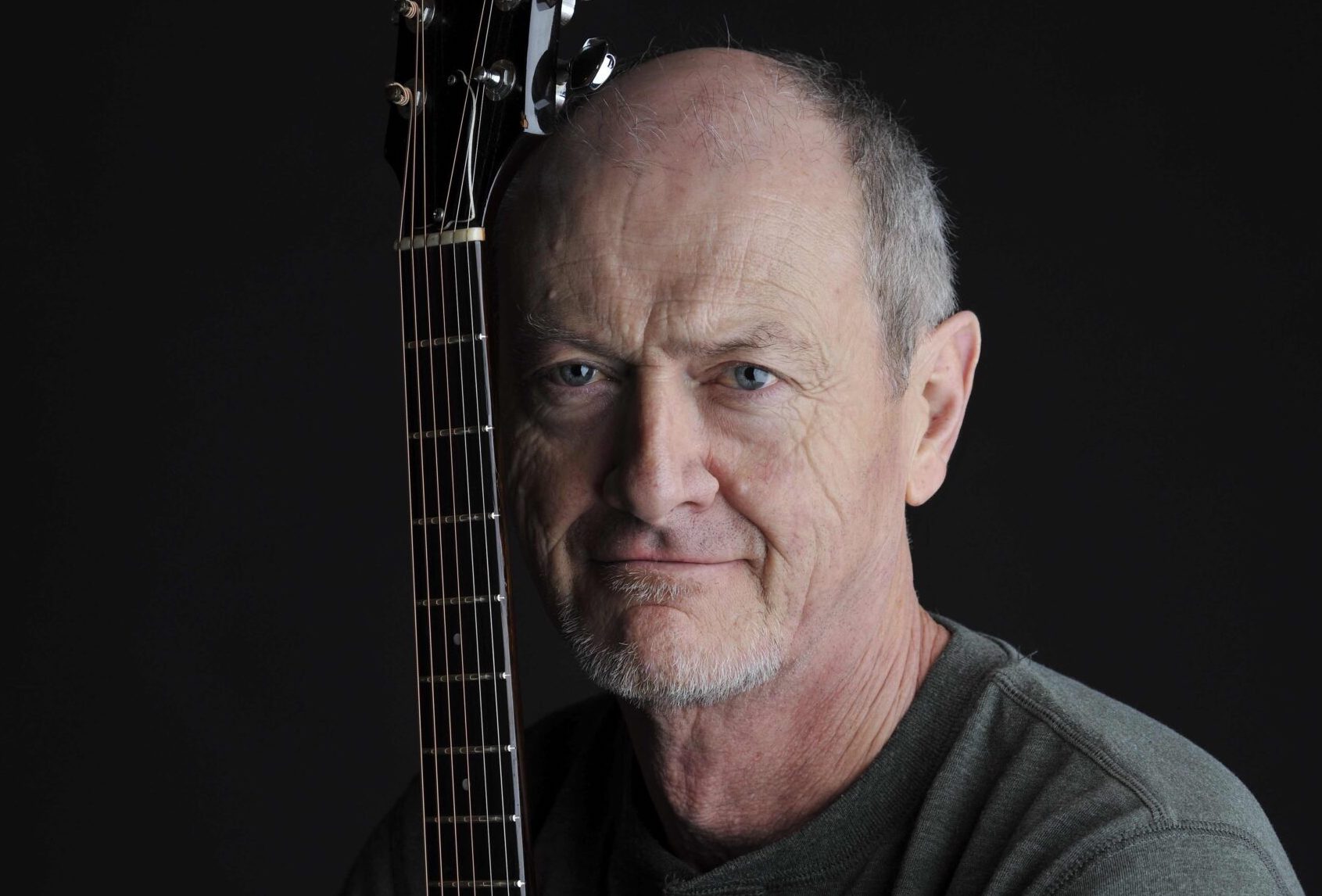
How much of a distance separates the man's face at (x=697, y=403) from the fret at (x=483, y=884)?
0.24 meters

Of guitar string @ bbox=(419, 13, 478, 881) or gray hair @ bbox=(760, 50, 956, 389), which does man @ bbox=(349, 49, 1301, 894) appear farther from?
guitar string @ bbox=(419, 13, 478, 881)

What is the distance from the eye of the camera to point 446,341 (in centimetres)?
186

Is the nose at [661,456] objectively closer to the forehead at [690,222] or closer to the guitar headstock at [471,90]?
the forehead at [690,222]

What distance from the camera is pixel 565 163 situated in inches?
75.4

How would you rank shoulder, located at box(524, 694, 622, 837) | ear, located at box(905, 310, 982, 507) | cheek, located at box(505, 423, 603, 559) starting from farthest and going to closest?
shoulder, located at box(524, 694, 622, 837)
ear, located at box(905, 310, 982, 507)
cheek, located at box(505, 423, 603, 559)

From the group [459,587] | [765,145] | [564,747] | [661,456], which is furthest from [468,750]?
[765,145]

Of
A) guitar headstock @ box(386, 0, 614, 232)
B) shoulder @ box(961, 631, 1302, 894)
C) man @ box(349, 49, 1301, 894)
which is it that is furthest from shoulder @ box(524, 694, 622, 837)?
guitar headstock @ box(386, 0, 614, 232)

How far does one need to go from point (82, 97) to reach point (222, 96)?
0.30 m

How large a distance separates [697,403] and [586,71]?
388 millimetres

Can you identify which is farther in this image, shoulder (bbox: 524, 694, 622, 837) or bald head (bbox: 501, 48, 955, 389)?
shoulder (bbox: 524, 694, 622, 837)

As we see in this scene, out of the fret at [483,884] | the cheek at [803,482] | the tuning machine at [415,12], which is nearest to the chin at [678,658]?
the cheek at [803,482]

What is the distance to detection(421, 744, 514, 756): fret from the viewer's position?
6.05ft

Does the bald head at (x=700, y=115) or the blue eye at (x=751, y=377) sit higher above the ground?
the bald head at (x=700, y=115)

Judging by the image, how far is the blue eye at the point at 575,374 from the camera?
1.89 m
